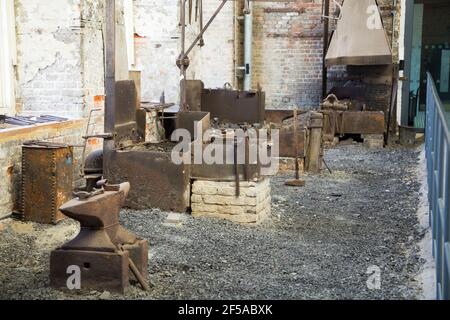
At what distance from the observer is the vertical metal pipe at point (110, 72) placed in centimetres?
645

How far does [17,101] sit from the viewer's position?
7.42 meters

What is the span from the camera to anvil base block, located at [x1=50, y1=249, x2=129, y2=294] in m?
4.34

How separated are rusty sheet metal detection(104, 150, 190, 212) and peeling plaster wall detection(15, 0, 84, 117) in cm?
112

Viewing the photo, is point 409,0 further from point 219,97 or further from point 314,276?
point 314,276

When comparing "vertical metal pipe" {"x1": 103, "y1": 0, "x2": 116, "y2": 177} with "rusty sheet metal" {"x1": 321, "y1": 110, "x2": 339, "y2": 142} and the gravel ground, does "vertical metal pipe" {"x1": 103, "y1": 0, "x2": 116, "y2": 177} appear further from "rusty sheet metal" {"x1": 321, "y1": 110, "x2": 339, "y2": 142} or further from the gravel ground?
"rusty sheet metal" {"x1": 321, "y1": 110, "x2": 339, "y2": 142}

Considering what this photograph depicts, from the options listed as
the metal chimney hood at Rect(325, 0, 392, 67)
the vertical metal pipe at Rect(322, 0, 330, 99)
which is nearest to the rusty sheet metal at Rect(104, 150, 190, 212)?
the metal chimney hood at Rect(325, 0, 392, 67)

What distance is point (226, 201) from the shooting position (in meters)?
6.60

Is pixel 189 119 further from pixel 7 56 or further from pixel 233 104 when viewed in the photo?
pixel 233 104

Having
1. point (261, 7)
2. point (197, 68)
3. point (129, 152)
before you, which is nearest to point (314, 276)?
point (129, 152)

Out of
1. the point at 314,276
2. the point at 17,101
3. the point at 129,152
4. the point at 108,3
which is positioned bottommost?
the point at 314,276

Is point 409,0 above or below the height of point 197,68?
above
